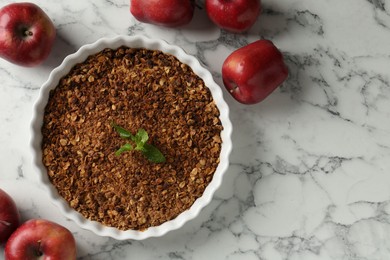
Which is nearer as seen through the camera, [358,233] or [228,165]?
[228,165]

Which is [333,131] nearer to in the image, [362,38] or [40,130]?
[362,38]

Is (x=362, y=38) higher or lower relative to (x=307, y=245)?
higher

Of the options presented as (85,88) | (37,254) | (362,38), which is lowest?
(37,254)

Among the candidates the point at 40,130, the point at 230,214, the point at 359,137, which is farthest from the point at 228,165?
the point at 40,130

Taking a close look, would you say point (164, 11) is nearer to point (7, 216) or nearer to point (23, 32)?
point (23, 32)

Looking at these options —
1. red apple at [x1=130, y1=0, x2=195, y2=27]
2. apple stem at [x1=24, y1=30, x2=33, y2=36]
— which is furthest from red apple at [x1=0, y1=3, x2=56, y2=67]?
red apple at [x1=130, y1=0, x2=195, y2=27]

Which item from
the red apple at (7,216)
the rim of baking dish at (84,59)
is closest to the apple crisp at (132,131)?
→ the rim of baking dish at (84,59)

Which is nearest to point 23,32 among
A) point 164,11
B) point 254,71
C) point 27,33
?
point 27,33

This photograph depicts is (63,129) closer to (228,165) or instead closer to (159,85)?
(159,85)
